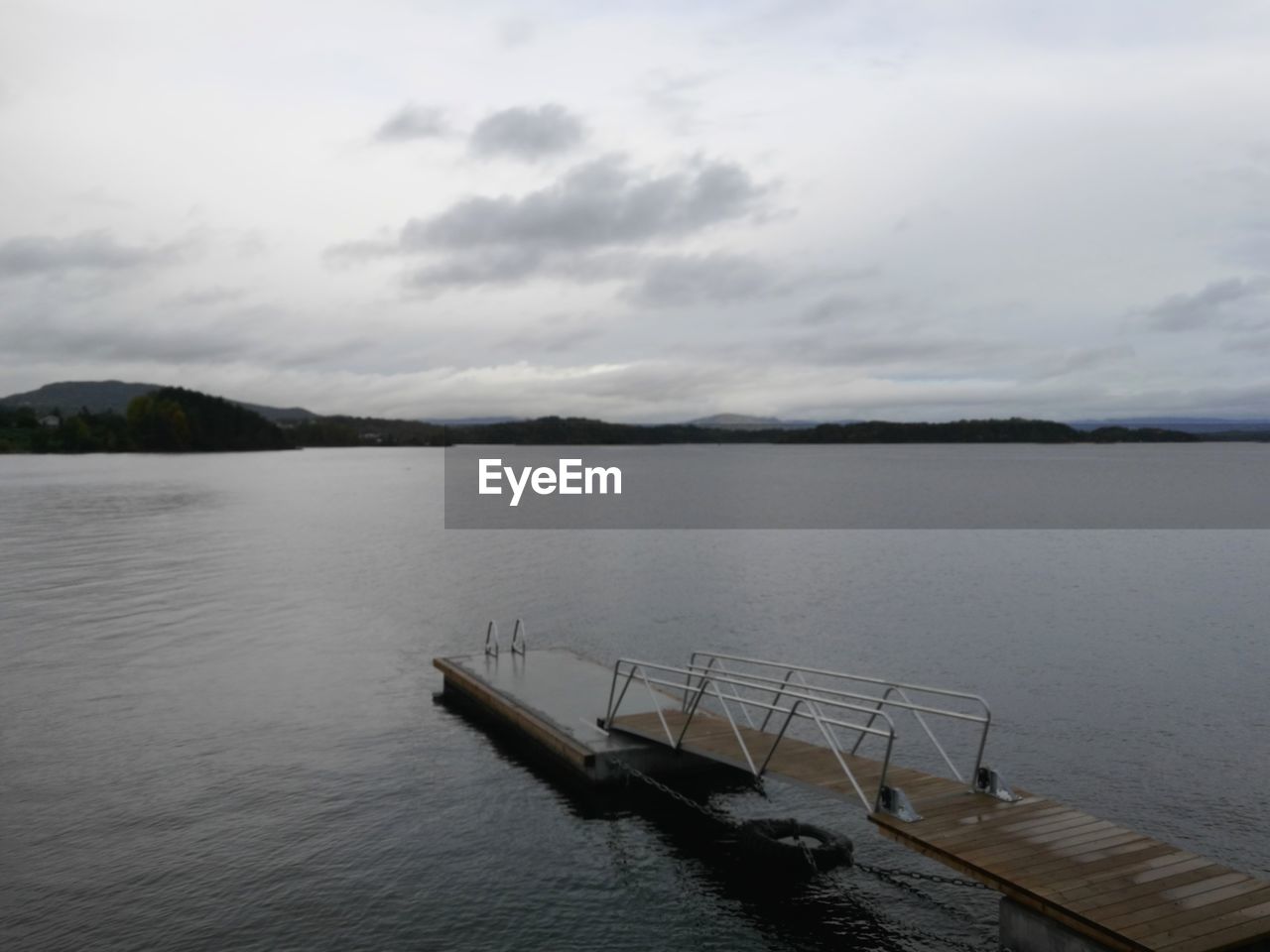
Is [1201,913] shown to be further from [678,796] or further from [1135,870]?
[678,796]

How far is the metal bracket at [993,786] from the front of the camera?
11.2 m

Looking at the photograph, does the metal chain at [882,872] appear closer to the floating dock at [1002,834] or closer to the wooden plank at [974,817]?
the floating dock at [1002,834]

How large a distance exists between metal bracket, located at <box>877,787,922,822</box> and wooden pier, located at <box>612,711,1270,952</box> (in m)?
0.08

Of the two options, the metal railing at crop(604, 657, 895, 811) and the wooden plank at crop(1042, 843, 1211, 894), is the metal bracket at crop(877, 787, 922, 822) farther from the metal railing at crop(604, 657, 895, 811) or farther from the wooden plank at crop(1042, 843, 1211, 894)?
the wooden plank at crop(1042, 843, 1211, 894)

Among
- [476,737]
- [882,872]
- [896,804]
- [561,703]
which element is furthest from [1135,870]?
[476,737]

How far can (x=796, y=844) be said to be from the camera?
42.5 feet

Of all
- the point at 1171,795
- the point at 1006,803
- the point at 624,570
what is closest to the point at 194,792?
the point at 1006,803

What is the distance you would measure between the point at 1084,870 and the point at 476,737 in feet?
38.0

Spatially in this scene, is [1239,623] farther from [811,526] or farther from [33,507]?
[33,507]

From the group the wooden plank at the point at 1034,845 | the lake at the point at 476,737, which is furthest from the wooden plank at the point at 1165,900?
the lake at the point at 476,737

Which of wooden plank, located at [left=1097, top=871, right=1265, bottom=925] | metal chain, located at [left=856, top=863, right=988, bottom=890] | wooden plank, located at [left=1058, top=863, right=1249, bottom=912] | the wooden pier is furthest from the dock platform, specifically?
wooden plank, located at [left=1097, top=871, right=1265, bottom=925]

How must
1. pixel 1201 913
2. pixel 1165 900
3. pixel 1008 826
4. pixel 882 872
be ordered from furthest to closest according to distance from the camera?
pixel 882 872 → pixel 1008 826 → pixel 1165 900 → pixel 1201 913

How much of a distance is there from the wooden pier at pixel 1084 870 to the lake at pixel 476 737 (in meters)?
1.39

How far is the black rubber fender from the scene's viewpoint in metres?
12.7
